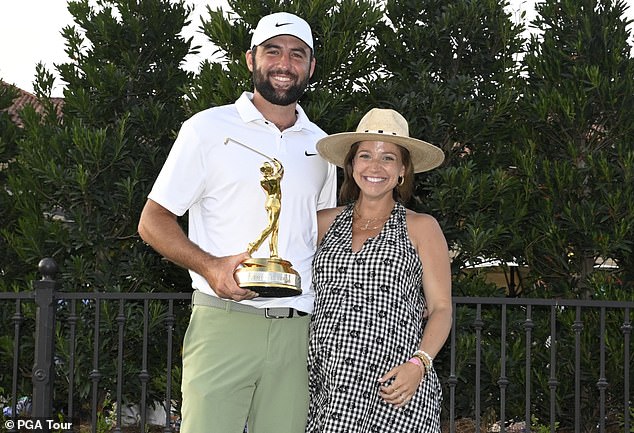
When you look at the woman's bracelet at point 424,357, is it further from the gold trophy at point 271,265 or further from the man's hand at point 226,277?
the man's hand at point 226,277

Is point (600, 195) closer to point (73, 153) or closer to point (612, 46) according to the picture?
point (612, 46)

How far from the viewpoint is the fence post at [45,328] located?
552 cm

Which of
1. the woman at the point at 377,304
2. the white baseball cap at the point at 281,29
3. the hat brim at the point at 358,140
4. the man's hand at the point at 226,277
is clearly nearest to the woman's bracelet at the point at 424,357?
the woman at the point at 377,304

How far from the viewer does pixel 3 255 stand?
7.17 meters

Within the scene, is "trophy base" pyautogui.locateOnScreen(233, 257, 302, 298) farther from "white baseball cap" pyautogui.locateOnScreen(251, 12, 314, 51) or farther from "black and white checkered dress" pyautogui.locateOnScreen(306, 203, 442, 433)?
"white baseball cap" pyautogui.locateOnScreen(251, 12, 314, 51)

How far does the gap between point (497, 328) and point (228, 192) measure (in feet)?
11.3

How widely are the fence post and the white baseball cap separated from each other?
2.52 m

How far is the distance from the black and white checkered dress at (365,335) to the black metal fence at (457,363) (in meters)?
2.32

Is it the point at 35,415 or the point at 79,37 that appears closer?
the point at 35,415

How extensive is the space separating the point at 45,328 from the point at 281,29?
9.32 feet

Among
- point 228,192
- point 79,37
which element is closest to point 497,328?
point 228,192

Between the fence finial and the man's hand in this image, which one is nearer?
the man's hand

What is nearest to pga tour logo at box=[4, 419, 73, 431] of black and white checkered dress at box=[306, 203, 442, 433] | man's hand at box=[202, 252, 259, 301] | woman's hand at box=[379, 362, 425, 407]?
black and white checkered dress at box=[306, 203, 442, 433]

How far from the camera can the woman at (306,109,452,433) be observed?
333 centimetres
